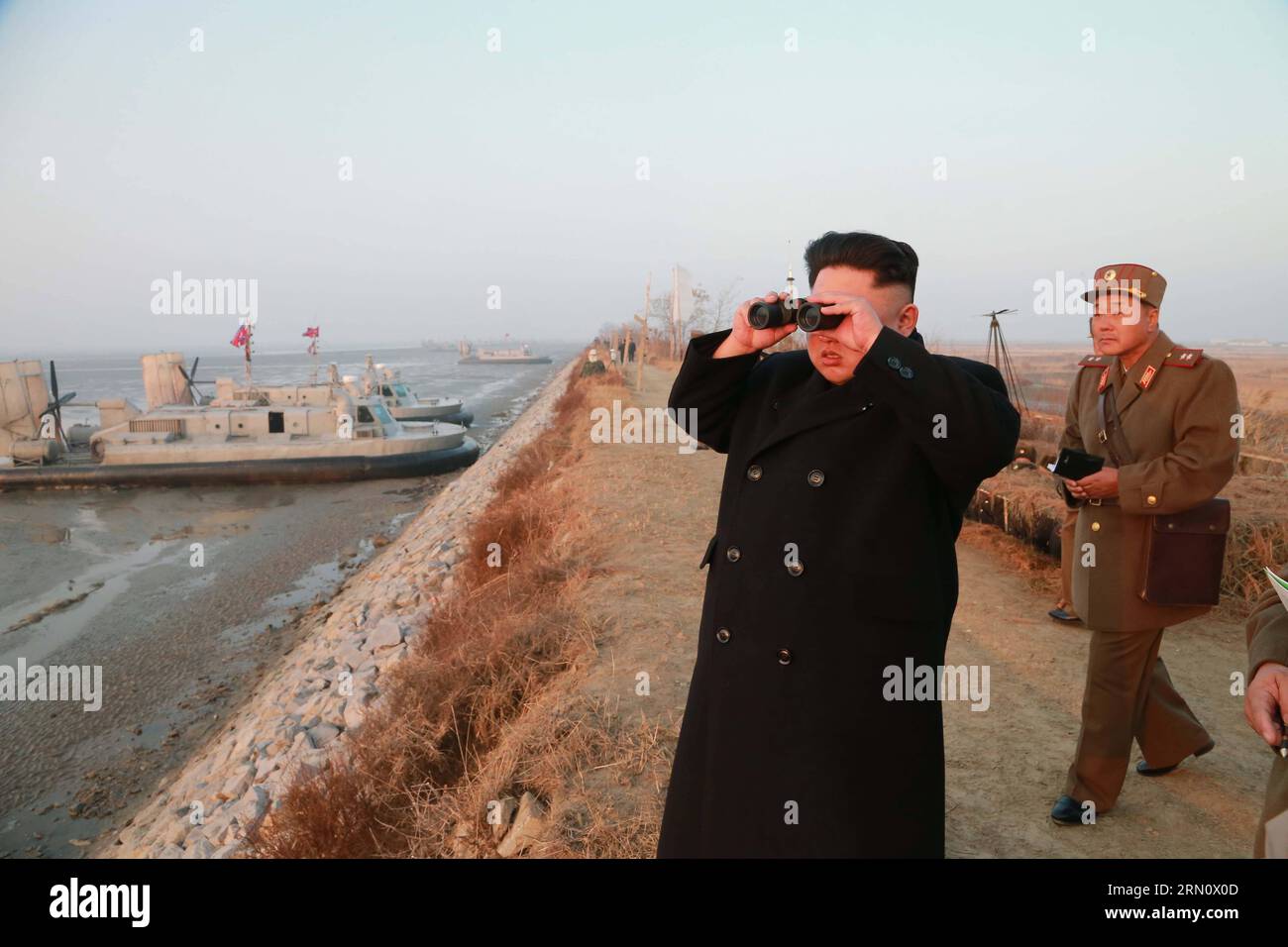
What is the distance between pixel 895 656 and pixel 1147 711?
2.66m

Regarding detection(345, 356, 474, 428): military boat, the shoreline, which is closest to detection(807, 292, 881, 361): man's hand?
the shoreline

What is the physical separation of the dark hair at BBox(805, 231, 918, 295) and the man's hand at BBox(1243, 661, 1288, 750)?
1.20 metres

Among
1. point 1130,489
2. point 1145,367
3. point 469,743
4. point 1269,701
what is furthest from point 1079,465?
point 469,743

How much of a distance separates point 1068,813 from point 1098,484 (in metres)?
1.51

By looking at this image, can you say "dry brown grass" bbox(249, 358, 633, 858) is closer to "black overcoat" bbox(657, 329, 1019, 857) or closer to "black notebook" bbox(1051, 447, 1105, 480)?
"black overcoat" bbox(657, 329, 1019, 857)

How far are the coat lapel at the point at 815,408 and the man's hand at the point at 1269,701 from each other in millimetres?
1091

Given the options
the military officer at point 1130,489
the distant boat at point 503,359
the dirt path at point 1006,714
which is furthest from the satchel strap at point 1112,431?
the distant boat at point 503,359

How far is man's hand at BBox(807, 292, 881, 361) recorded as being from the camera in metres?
1.71

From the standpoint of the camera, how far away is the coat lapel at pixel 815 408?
1854mm

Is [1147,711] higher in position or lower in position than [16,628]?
higher

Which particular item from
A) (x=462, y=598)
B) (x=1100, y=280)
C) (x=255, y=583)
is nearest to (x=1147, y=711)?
(x=1100, y=280)

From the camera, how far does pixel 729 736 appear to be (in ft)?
6.32

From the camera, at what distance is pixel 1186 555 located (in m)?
3.25
